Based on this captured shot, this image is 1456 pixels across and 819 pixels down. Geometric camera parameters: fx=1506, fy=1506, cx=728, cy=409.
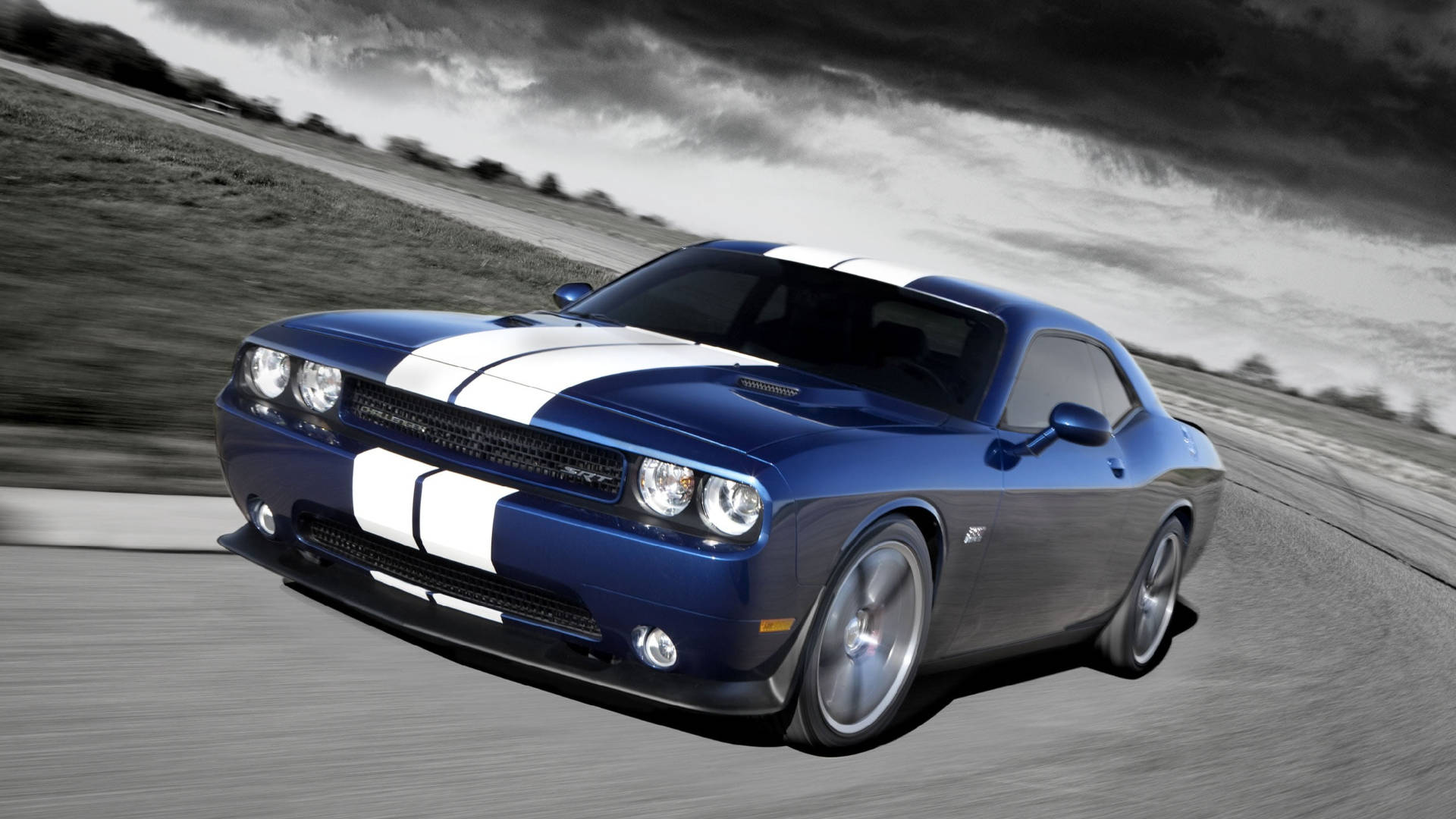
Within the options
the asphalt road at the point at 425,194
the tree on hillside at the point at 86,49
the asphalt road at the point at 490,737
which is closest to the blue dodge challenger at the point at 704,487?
the asphalt road at the point at 490,737

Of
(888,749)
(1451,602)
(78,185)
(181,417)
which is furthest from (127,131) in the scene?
(888,749)

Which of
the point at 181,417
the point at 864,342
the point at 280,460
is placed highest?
the point at 864,342

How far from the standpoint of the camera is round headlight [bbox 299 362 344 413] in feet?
13.0

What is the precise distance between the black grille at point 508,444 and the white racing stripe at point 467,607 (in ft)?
1.14

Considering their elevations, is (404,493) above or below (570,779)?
above

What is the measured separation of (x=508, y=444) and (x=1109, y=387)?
112 inches

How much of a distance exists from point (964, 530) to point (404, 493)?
1574mm

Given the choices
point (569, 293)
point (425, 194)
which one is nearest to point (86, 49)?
point (425, 194)

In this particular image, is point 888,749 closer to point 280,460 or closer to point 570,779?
point 570,779

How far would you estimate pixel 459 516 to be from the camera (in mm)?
3529

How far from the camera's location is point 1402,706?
594 cm

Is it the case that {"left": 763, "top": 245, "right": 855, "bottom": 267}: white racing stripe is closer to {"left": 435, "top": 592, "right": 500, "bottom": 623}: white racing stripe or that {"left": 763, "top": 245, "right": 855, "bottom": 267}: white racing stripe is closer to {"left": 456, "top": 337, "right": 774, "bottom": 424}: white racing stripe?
{"left": 456, "top": 337, "right": 774, "bottom": 424}: white racing stripe

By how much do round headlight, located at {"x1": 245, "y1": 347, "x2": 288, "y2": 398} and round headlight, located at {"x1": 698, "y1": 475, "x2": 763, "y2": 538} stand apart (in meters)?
1.32

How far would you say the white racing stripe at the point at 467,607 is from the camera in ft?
11.8
